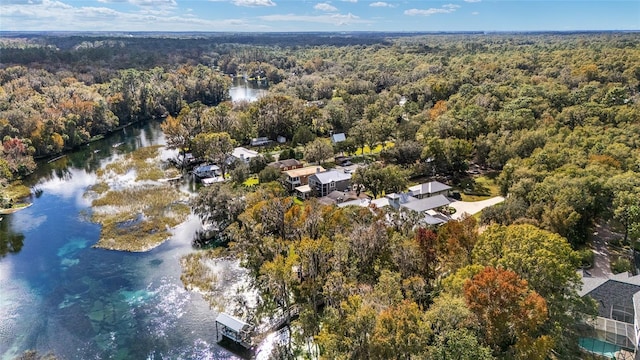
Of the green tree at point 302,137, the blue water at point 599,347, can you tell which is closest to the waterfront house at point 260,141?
the green tree at point 302,137

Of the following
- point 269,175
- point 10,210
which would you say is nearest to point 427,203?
point 269,175

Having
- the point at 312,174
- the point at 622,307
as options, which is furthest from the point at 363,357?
the point at 312,174

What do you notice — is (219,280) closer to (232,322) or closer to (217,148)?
(232,322)

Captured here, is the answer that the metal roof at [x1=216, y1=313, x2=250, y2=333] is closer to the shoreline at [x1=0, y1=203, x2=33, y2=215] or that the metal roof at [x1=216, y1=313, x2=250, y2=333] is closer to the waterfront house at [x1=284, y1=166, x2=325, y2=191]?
the waterfront house at [x1=284, y1=166, x2=325, y2=191]

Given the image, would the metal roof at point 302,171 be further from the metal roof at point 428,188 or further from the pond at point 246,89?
the pond at point 246,89

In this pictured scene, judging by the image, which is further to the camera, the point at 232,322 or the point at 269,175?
the point at 269,175

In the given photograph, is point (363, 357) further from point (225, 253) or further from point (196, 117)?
point (196, 117)

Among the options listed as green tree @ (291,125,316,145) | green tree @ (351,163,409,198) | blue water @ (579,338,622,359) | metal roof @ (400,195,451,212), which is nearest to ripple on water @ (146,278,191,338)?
metal roof @ (400,195,451,212)
